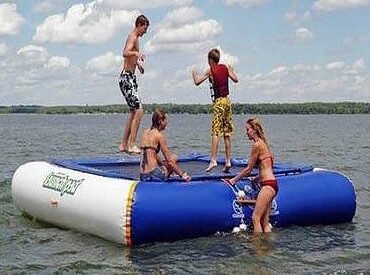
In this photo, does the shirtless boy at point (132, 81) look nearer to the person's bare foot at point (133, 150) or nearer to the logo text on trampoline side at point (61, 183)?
the person's bare foot at point (133, 150)

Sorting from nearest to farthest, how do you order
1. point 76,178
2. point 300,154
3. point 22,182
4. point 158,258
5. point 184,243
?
point 158,258
point 184,243
point 76,178
point 22,182
point 300,154

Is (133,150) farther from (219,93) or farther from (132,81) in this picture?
(219,93)

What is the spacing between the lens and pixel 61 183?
11352 millimetres

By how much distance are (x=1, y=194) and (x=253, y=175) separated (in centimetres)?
734

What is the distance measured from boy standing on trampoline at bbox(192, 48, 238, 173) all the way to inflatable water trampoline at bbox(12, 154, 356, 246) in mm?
687

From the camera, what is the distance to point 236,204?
410 inches

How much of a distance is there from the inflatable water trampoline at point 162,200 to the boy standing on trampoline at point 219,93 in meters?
0.69

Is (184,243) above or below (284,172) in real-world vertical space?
below

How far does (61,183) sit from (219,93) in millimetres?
2925

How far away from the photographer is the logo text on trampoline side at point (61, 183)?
10909mm

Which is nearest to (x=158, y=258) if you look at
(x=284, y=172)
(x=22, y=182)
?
(x=284, y=172)

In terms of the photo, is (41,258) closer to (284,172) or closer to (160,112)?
(160,112)

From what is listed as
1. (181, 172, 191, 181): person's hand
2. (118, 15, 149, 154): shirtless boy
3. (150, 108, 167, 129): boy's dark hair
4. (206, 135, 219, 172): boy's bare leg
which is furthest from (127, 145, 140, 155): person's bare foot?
(181, 172, 191, 181): person's hand

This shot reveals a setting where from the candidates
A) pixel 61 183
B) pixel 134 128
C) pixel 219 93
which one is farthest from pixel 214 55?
pixel 61 183
